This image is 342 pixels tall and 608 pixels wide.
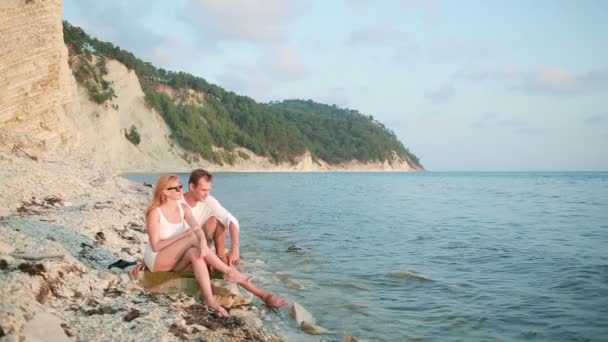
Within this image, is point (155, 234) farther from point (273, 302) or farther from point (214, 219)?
point (273, 302)

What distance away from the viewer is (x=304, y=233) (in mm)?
12773

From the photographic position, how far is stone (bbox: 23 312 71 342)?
315 centimetres

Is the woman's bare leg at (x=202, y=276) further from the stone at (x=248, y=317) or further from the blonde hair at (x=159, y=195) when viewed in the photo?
the blonde hair at (x=159, y=195)

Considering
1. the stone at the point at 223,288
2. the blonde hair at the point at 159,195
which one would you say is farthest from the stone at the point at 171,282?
the blonde hair at the point at 159,195

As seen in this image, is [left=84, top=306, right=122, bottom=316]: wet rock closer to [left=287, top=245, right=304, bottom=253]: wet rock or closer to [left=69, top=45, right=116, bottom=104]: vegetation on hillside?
[left=287, top=245, right=304, bottom=253]: wet rock

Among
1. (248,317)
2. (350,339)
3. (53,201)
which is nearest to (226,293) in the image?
(248,317)

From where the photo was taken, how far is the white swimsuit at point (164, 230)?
496cm

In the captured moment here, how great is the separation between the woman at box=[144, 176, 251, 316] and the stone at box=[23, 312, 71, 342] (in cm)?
151

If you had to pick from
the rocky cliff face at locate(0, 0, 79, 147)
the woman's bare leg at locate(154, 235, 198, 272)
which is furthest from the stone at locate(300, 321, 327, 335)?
the rocky cliff face at locate(0, 0, 79, 147)

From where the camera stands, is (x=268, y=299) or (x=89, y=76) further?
(x=89, y=76)

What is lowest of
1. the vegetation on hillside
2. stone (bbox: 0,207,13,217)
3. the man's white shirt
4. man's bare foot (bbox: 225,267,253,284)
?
man's bare foot (bbox: 225,267,253,284)

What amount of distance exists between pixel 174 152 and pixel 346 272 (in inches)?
2102

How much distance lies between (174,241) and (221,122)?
77792mm

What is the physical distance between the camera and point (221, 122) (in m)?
80.9
